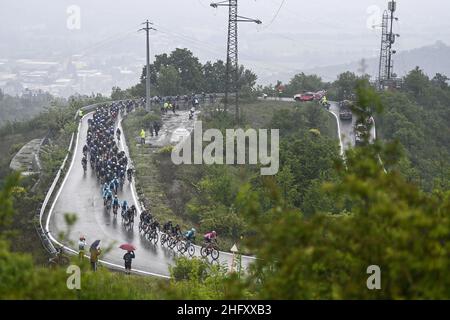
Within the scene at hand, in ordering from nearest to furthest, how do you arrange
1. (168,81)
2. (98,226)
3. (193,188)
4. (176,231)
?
1. (176,231)
2. (98,226)
3. (193,188)
4. (168,81)

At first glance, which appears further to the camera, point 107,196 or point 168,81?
point 168,81

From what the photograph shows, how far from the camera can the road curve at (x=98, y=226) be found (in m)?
25.8

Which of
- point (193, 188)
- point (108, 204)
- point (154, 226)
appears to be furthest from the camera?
point (193, 188)

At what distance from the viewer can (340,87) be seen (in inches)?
2835

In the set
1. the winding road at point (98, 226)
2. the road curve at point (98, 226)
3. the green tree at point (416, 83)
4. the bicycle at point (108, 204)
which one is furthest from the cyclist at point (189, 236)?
the green tree at point (416, 83)

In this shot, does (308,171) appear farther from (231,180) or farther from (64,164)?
(64,164)

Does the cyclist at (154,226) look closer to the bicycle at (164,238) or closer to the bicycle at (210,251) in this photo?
the bicycle at (164,238)

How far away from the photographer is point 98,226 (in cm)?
3038

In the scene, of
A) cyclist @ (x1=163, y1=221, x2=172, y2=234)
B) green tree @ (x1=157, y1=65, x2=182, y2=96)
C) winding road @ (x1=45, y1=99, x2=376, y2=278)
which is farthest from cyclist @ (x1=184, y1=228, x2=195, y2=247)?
green tree @ (x1=157, y1=65, x2=182, y2=96)

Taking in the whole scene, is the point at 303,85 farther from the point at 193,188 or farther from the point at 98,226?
the point at 98,226

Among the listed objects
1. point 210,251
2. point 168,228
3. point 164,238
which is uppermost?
point 168,228

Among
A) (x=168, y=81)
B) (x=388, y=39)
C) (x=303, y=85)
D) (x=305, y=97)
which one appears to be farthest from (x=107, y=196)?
(x=388, y=39)
